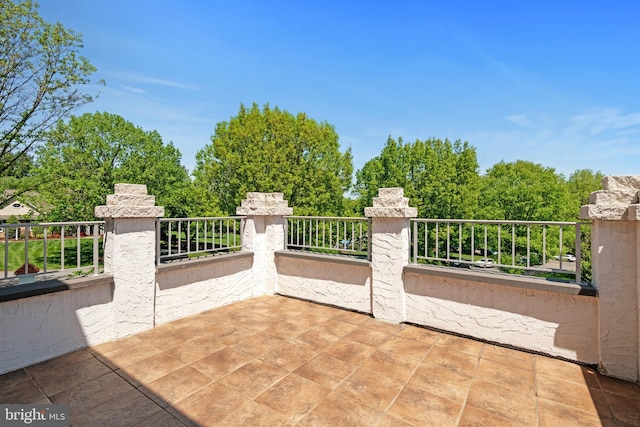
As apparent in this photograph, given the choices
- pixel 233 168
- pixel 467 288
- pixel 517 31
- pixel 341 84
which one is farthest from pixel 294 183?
pixel 467 288

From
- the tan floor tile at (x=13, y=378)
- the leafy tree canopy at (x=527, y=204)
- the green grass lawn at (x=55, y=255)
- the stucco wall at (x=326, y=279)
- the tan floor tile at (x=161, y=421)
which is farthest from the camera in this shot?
the leafy tree canopy at (x=527, y=204)

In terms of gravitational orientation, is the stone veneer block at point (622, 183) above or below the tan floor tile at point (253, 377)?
above

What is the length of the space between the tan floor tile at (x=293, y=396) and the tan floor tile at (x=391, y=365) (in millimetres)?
659

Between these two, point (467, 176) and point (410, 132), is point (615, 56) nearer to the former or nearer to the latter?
point (467, 176)

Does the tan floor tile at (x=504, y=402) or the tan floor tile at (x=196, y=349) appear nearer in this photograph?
the tan floor tile at (x=504, y=402)

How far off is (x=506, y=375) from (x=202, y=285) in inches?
167

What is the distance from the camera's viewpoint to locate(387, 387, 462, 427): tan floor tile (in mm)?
2232

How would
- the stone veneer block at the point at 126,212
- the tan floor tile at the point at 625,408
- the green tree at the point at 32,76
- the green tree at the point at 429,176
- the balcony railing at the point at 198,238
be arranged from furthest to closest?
the green tree at the point at 429,176 → the green tree at the point at 32,76 → the balcony railing at the point at 198,238 → the stone veneer block at the point at 126,212 → the tan floor tile at the point at 625,408

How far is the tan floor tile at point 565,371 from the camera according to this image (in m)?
2.86

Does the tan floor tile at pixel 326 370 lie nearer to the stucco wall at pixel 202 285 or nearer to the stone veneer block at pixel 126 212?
the stucco wall at pixel 202 285

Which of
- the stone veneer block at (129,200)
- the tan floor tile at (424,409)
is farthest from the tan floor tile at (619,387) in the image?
the stone veneer block at (129,200)

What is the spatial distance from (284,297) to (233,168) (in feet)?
41.7

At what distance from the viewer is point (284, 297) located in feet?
18.4

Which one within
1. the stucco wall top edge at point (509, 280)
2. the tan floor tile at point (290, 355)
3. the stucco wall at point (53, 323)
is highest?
the stucco wall top edge at point (509, 280)
